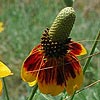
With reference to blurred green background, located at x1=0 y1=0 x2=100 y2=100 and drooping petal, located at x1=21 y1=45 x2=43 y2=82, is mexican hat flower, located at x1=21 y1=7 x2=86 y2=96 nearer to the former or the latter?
drooping petal, located at x1=21 y1=45 x2=43 y2=82

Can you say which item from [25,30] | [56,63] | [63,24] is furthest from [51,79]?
[25,30]

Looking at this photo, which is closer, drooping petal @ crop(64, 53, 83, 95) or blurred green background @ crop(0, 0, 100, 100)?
drooping petal @ crop(64, 53, 83, 95)

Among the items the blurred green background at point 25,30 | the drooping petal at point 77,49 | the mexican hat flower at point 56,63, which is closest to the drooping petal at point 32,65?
the mexican hat flower at point 56,63

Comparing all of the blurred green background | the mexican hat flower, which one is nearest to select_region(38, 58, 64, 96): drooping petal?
the mexican hat flower

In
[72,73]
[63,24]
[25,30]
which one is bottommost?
[25,30]

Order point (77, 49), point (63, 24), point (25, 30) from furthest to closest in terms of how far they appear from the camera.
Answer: point (25, 30) < point (77, 49) < point (63, 24)

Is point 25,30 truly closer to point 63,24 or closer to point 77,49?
point 77,49
